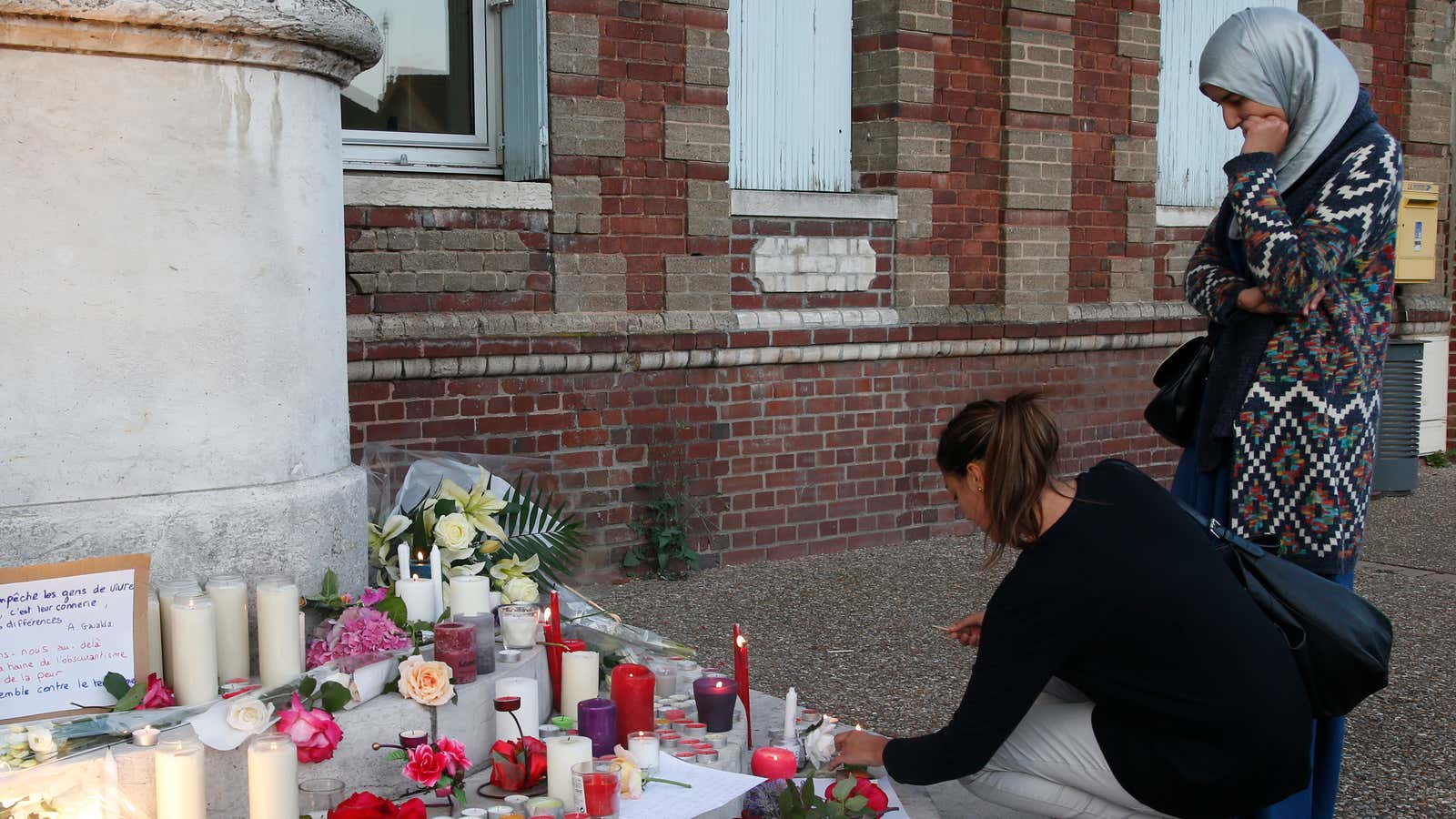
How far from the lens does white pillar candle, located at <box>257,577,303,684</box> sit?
2963 mm

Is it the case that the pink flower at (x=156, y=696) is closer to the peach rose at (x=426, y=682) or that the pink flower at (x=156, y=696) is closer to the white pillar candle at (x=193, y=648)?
the white pillar candle at (x=193, y=648)

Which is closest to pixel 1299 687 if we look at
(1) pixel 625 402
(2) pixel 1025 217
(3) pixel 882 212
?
(1) pixel 625 402

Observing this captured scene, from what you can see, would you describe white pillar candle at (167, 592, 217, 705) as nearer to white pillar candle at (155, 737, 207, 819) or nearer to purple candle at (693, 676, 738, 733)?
white pillar candle at (155, 737, 207, 819)

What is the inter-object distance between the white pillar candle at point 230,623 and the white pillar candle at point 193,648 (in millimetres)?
59

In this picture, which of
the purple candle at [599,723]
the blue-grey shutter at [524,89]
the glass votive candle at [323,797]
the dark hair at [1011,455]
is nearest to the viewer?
the glass votive candle at [323,797]

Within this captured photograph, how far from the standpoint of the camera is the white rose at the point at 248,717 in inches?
106

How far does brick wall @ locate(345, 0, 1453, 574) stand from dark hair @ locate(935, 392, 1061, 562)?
3.35 m

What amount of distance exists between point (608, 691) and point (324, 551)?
2.72 feet

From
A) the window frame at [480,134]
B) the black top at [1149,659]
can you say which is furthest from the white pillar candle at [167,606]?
the window frame at [480,134]

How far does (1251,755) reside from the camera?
2.80m

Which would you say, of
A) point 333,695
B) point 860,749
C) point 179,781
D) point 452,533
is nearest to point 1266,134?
point 860,749

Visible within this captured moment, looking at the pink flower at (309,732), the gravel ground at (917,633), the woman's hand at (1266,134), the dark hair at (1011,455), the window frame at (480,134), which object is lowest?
the gravel ground at (917,633)

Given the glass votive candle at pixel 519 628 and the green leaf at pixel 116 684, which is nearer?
the green leaf at pixel 116 684

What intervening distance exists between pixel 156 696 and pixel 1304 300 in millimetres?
2581
